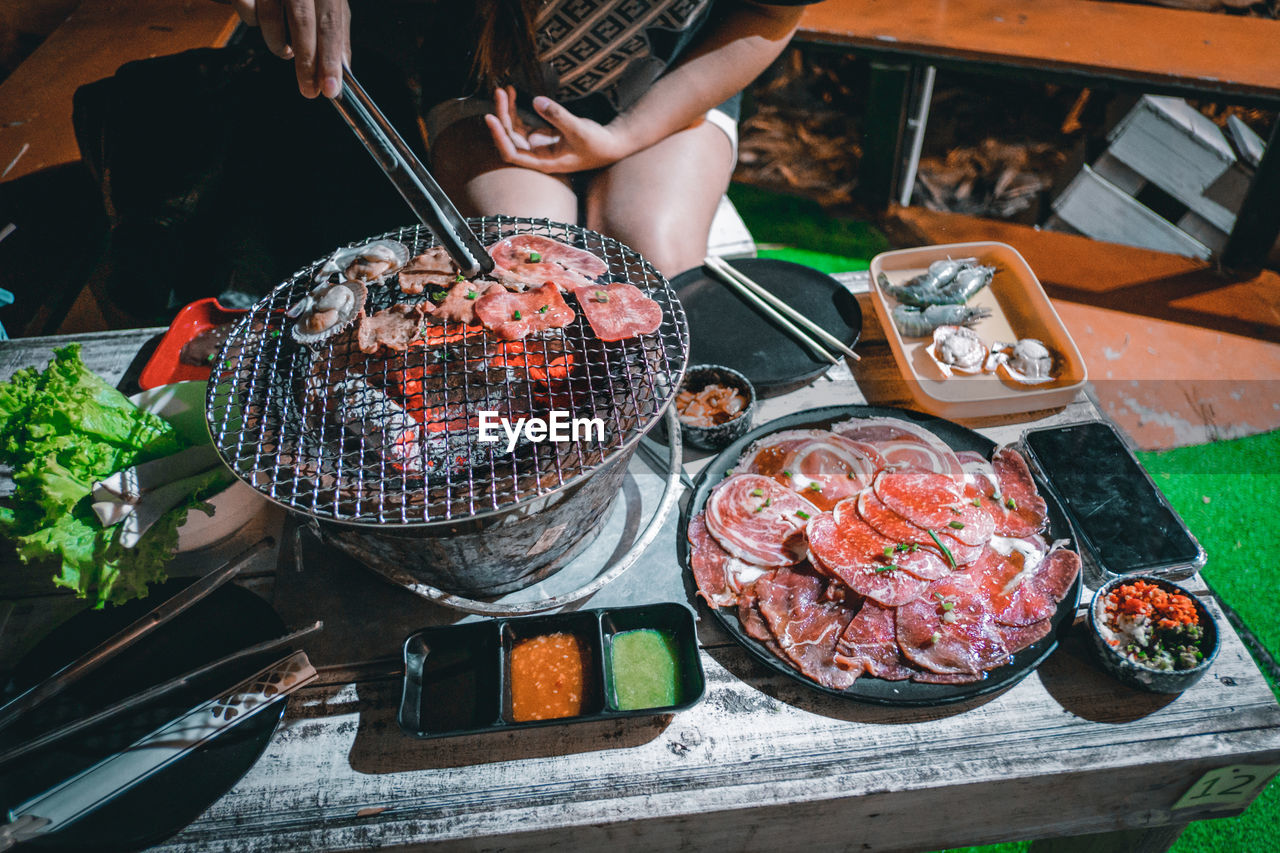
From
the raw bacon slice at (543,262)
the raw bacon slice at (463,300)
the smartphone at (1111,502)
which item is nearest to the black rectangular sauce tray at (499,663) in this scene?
the raw bacon slice at (463,300)

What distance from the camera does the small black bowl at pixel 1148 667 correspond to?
181cm

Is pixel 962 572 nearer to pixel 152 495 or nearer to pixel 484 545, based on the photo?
pixel 484 545

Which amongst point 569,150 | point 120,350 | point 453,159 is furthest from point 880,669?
point 120,350

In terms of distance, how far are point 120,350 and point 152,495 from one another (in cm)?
144

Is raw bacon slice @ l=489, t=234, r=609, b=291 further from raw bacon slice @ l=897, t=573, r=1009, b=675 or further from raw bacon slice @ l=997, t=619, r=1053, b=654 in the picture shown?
raw bacon slice @ l=997, t=619, r=1053, b=654

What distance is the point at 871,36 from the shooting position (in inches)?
164

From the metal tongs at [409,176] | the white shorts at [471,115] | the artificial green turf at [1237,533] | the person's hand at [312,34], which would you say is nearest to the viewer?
the metal tongs at [409,176]

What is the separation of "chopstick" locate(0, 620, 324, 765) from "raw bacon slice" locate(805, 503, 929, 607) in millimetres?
1463

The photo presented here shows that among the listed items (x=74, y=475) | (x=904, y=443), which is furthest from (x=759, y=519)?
(x=74, y=475)

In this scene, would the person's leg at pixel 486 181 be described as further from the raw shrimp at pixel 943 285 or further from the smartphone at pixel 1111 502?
the smartphone at pixel 1111 502

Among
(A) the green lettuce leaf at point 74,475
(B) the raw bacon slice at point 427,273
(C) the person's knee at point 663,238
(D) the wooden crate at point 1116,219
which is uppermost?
(B) the raw bacon slice at point 427,273

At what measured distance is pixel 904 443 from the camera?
2.45 m

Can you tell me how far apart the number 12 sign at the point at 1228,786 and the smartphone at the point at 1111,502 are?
52cm

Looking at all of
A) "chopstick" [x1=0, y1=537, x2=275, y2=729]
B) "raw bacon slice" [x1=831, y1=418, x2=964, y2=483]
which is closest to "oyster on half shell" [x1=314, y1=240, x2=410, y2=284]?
"chopstick" [x1=0, y1=537, x2=275, y2=729]
